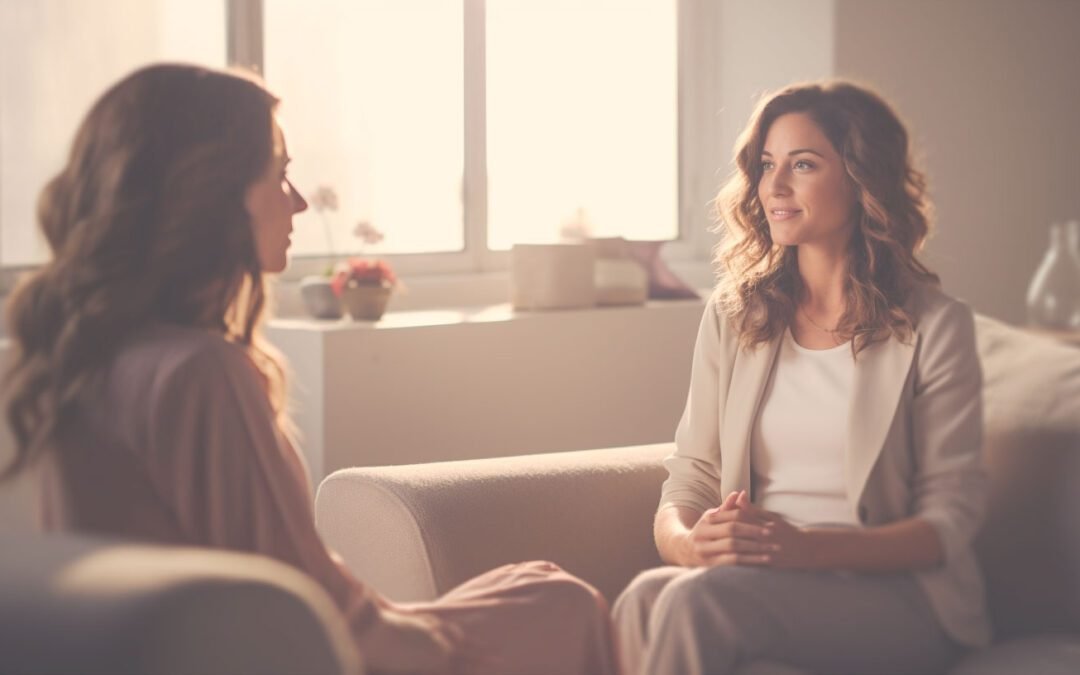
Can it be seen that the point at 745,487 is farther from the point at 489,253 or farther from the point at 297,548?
the point at 489,253

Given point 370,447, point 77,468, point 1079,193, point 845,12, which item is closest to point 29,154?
point 370,447

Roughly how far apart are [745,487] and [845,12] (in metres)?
1.98

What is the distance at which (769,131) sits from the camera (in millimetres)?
2115

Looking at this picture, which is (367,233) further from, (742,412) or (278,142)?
(278,142)

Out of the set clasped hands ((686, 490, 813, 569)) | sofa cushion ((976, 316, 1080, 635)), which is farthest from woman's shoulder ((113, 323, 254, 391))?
sofa cushion ((976, 316, 1080, 635))

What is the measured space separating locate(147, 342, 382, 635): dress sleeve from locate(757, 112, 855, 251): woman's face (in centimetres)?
94

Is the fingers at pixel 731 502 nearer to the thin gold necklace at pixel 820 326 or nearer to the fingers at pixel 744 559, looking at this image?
the fingers at pixel 744 559

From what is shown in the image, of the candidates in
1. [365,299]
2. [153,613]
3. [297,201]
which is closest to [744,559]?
[297,201]

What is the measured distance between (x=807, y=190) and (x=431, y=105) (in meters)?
1.69

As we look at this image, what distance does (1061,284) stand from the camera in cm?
342

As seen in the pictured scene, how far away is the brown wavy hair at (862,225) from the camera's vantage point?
2004 mm

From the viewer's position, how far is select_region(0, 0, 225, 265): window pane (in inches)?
111

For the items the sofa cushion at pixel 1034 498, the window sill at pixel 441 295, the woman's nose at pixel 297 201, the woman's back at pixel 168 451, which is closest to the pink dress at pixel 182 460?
the woman's back at pixel 168 451

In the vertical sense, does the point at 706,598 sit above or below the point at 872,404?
below
